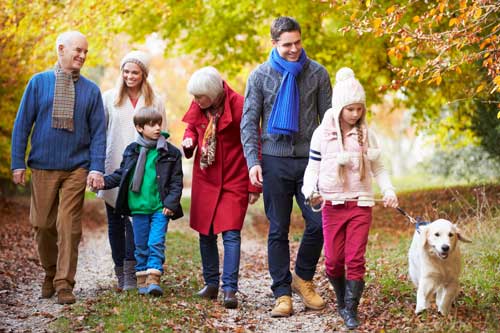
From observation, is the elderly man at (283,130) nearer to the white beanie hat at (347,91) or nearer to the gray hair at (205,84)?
the gray hair at (205,84)

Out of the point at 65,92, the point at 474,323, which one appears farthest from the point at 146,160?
the point at 474,323

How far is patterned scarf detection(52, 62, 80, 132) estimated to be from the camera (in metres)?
6.88

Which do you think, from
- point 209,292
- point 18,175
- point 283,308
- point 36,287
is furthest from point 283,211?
point 36,287

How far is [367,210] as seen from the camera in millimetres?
5770

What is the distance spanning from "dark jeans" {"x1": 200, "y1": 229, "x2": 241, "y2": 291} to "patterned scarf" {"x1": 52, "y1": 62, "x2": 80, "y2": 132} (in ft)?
5.38

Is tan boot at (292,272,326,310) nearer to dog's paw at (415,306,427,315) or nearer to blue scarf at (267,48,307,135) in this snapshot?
dog's paw at (415,306,427,315)

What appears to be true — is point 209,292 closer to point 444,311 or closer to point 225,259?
point 225,259

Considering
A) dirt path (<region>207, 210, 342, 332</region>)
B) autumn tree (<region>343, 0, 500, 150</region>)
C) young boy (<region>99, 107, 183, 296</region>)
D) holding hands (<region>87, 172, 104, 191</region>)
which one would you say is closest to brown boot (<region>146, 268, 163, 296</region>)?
young boy (<region>99, 107, 183, 296</region>)

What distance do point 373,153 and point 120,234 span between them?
114 inches

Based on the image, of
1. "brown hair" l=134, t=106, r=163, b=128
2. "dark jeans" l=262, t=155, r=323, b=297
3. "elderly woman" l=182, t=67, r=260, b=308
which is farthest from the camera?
"brown hair" l=134, t=106, r=163, b=128

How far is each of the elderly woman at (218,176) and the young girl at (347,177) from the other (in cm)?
113

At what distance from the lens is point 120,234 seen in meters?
7.44

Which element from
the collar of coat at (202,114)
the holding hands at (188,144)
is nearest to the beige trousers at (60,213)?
the holding hands at (188,144)

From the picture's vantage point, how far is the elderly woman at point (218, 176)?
265 inches
